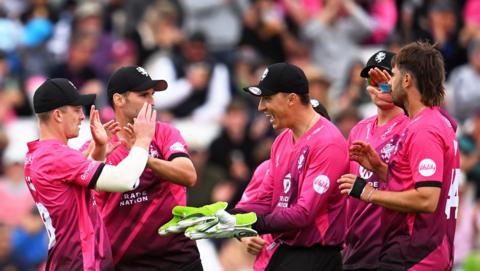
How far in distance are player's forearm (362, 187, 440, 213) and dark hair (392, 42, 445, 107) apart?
0.72 meters

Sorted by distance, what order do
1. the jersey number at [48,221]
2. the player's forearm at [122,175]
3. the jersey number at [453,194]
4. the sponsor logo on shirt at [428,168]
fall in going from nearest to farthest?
the sponsor logo on shirt at [428,168]
the jersey number at [453,194]
the player's forearm at [122,175]
the jersey number at [48,221]

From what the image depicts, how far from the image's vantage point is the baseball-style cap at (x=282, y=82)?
10445mm

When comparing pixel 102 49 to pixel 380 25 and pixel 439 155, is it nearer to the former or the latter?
pixel 380 25

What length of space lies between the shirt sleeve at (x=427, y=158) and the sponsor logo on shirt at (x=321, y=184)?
800 mm

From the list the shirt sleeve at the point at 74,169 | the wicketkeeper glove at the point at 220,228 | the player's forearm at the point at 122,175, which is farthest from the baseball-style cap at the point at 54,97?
the wicketkeeper glove at the point at 220,228

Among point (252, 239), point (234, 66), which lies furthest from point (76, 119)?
point (234, 66)

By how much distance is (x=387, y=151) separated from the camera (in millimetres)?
10445

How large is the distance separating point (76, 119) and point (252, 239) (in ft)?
5.93

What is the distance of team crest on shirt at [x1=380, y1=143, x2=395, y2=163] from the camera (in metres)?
10.4

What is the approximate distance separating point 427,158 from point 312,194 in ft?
3.45

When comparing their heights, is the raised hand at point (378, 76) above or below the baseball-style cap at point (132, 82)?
above

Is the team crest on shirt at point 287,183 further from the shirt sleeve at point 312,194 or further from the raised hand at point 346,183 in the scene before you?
the raised hand at point 346,183

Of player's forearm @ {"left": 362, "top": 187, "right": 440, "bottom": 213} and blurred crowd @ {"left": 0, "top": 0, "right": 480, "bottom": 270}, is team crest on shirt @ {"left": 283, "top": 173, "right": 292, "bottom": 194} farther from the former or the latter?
blurred crowd @ {"left": 0, "top": 0, "right": 480, "bottom": 270}

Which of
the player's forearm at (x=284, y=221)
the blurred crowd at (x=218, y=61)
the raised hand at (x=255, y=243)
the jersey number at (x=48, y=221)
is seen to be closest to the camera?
the player's forearm at (x=284, y=221)
